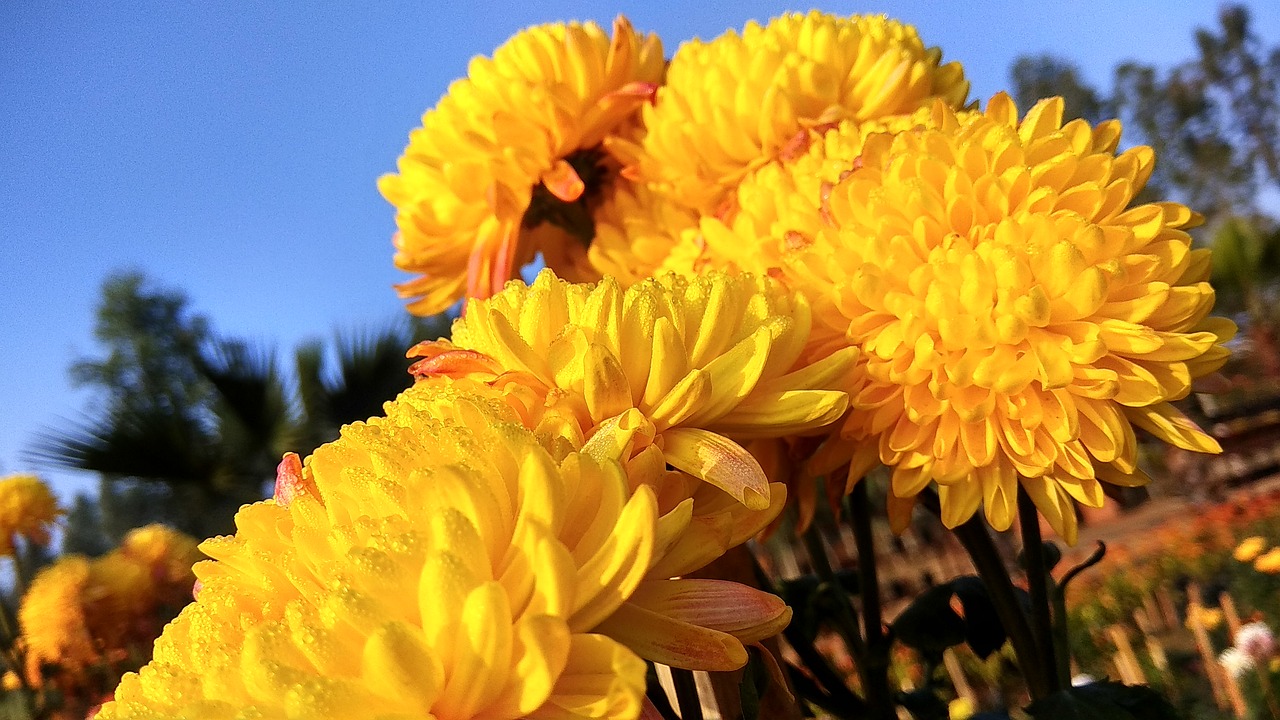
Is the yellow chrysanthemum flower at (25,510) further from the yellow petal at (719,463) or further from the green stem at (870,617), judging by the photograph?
the yellow petal at (719,463)

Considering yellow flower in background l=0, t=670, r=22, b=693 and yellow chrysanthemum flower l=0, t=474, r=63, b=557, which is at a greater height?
yellow chrysanthemum flower l=0, t=474, r=63, b=557

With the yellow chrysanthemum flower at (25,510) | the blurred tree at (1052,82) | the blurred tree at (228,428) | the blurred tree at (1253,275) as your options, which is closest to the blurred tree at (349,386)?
the blurred tree at (228,428)

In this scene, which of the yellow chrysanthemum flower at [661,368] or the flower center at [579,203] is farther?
the flower center at [579,203]

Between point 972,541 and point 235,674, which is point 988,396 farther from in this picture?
point 235,674

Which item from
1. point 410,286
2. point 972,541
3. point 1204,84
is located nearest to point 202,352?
point 410,286

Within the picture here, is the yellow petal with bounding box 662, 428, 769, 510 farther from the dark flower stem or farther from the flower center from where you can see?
the flower center

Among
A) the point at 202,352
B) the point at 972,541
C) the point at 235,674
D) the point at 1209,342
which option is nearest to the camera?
the point at 235,674

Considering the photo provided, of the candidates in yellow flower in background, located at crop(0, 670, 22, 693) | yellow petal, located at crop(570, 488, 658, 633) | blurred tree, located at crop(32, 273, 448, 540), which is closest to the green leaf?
yellow petal, located at crop(570, 488, 658, 633)
